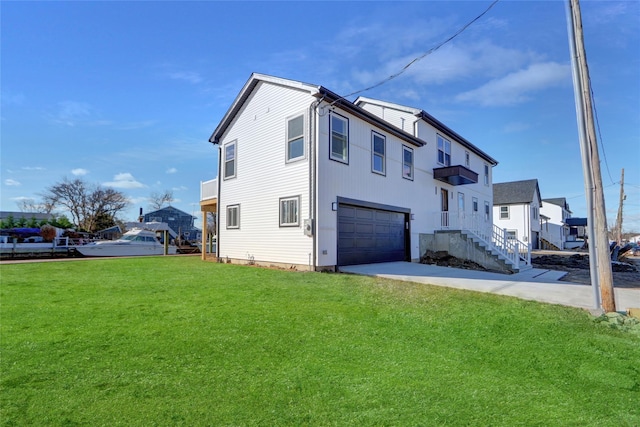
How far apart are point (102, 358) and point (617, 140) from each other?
51.5 ft

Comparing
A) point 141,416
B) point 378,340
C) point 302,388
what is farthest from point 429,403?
point 141,416

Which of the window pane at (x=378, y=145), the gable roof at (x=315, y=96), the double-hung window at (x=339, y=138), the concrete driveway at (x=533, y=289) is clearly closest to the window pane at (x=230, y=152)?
the gable roof at (x=315, y=96)

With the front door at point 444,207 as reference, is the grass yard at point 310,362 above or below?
below

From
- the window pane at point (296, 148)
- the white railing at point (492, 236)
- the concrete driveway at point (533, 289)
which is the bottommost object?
the concrete driveway at point (533, 289)

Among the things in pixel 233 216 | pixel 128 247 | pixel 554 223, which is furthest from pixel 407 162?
pixel 554 223

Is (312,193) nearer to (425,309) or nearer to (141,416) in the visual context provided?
(425,309)

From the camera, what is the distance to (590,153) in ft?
18.7

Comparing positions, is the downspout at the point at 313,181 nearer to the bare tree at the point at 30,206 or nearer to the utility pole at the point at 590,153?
the utility pole at the point at 590,153

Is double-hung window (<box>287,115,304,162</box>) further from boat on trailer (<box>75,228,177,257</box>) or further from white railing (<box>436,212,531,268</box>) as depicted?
boat on trailer (<box>75,228,177,257</box>)

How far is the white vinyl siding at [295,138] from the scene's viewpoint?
36.1 ft

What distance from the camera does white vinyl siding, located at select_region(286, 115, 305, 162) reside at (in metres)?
11.0

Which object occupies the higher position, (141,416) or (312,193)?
(312,193)

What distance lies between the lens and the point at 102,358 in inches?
136

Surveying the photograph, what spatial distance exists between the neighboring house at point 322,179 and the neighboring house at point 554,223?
26.7 metres
